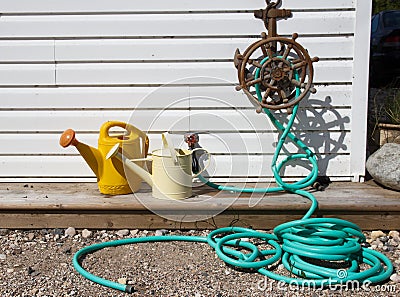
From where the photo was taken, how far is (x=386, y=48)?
9.23 m

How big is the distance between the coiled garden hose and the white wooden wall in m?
0.70

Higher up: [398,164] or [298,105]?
[298,105]

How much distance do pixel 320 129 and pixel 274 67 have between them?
668mm

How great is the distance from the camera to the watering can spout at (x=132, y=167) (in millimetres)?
3795

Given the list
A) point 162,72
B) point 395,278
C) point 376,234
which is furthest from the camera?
point 162,72

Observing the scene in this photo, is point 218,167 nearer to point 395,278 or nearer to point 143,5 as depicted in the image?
point 143,5

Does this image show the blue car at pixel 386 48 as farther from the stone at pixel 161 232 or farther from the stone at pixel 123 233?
the stone at pixel 123 233

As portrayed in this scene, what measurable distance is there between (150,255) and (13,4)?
207 cm

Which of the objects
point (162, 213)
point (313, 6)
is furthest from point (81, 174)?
point (313, 6)

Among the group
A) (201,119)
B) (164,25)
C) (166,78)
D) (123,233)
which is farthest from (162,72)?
(123,233)

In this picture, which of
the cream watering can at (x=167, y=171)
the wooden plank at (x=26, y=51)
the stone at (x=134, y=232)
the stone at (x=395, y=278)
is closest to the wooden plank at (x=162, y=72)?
the wooden plank at (x=26, y=51)

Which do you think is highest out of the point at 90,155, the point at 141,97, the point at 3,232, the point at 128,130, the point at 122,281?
the point at 141,97

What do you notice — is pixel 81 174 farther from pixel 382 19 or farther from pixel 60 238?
pixel 382 19

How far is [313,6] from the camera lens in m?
4.05
